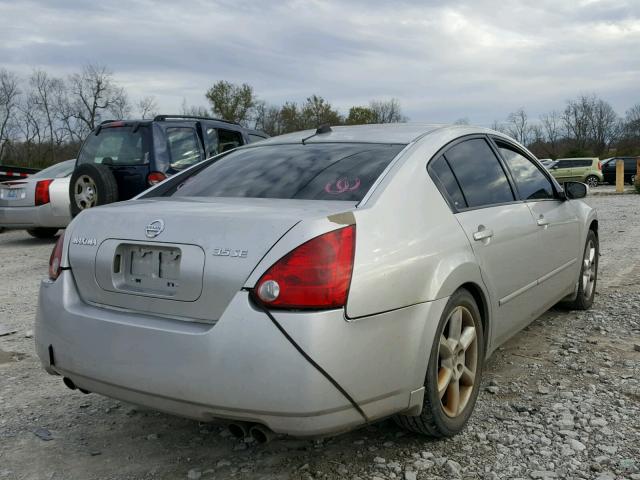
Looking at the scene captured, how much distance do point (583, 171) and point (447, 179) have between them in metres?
31.7

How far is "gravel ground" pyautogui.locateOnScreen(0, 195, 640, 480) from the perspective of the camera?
2666 millimetres

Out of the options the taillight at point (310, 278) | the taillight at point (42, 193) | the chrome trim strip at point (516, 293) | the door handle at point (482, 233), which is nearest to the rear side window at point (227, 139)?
the taillight at point (42, 193)

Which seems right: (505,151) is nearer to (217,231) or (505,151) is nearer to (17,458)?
(217,231)

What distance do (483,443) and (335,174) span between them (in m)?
1.42

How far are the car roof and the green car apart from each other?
30.2 m

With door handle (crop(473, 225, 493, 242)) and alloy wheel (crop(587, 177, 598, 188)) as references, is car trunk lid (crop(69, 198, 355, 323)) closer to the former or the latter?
door handle (crop(473, 225, 493, 242))

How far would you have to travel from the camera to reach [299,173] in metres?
3.06

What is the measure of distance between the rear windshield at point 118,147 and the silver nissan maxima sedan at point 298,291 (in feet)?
15.7

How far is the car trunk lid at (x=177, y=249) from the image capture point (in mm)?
2287

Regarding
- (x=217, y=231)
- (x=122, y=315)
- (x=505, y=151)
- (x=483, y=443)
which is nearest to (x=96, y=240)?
(x=122, y=315)

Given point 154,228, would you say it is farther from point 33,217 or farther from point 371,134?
point 33,217

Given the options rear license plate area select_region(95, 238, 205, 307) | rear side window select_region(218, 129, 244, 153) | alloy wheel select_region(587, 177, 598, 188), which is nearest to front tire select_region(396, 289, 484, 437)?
rear license plate area select_region(95, 238, 205, 307)

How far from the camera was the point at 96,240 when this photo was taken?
2645mm

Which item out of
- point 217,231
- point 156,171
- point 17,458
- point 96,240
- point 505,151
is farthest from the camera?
point 156,171
